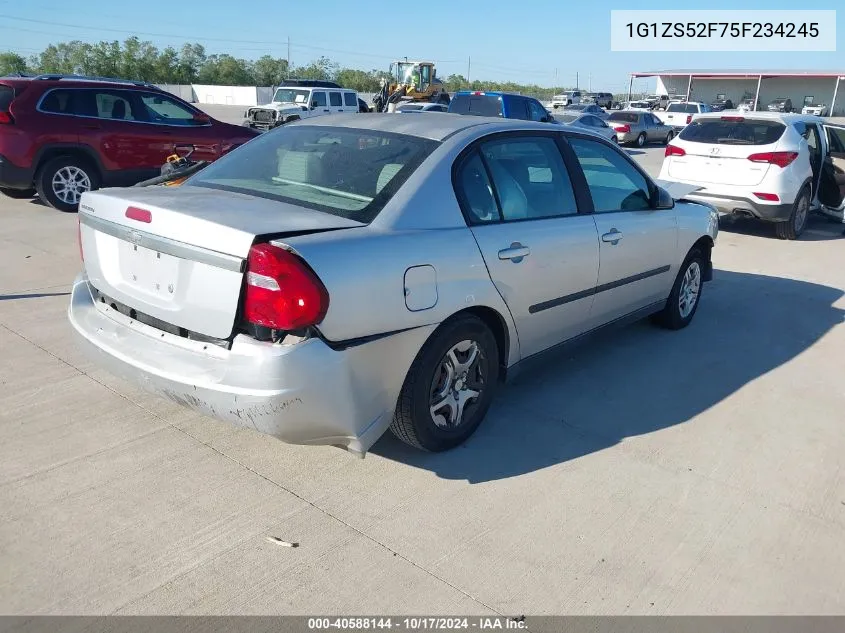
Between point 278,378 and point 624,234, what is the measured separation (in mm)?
2716

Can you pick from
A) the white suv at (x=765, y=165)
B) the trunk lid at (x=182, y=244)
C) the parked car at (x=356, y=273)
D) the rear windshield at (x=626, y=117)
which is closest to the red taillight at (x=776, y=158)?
the white suv at (x=765, y=165)

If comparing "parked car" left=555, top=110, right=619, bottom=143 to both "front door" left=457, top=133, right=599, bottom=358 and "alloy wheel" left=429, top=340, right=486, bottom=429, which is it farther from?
"alloy wheel" left=429, top=340, right=486, bottom=429

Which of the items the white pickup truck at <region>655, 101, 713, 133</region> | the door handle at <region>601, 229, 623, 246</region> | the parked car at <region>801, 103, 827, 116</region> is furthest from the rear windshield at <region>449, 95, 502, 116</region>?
the parked car at <region>801, 103, 827, 116</region>

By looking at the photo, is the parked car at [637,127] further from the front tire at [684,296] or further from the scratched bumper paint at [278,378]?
the scratched bumper paint at [278,378]

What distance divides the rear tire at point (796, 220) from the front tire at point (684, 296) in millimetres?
4427

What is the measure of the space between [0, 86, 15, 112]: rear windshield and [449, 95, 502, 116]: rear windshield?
10713 mm

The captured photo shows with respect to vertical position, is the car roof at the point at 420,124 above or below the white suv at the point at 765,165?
above

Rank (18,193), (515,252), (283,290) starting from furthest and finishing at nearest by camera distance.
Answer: (18,193)
(515,252)
(283,290)

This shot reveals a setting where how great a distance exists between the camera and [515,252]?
373cm

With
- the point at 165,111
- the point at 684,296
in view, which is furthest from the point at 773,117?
the point at 165,111

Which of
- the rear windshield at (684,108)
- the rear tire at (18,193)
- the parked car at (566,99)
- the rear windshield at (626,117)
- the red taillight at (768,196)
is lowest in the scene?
the red taillight at (768,196)

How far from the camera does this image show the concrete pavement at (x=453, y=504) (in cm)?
269

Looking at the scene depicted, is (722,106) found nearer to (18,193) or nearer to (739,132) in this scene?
(739,132)

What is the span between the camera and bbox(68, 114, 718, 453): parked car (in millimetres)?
2838
